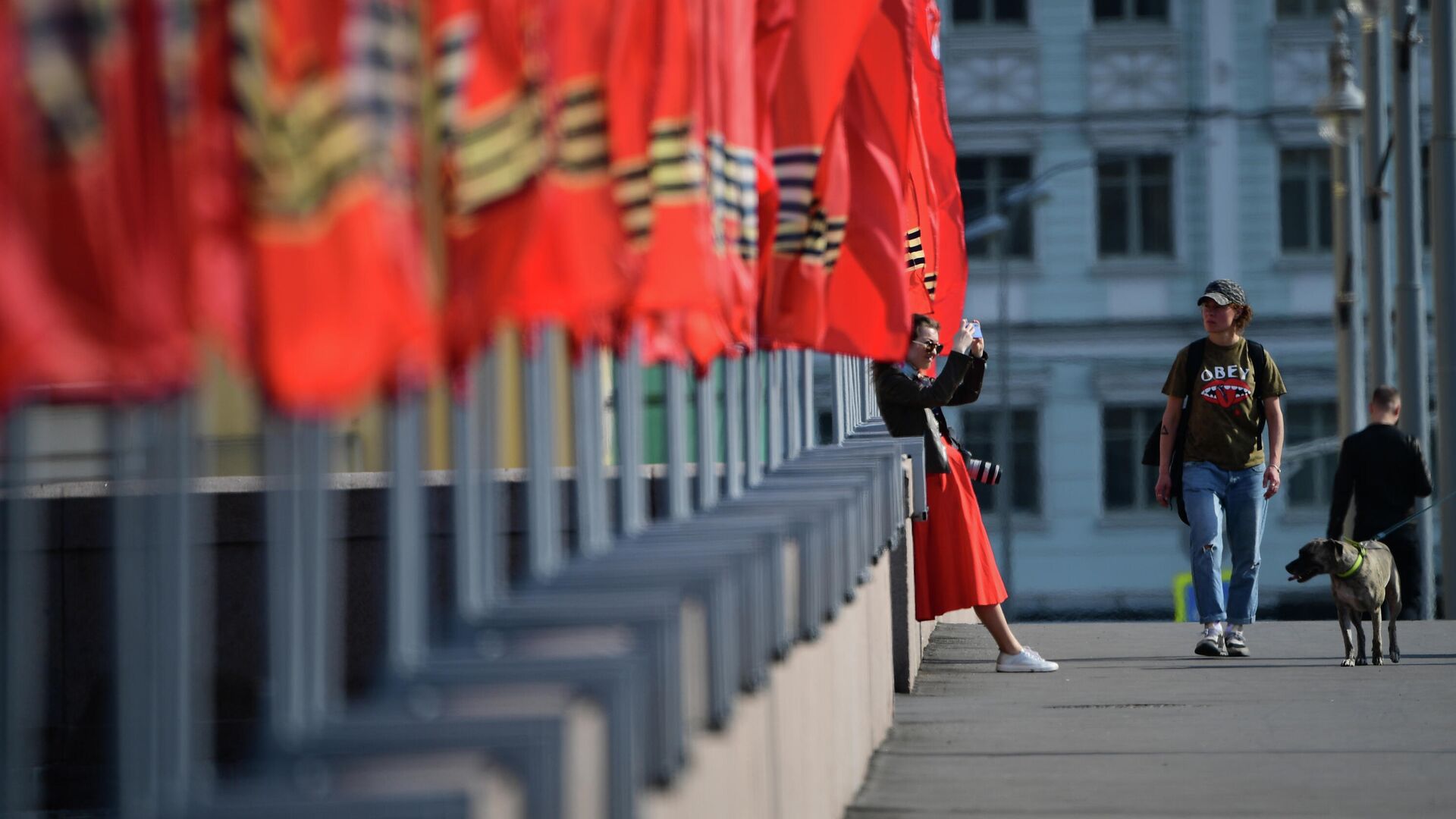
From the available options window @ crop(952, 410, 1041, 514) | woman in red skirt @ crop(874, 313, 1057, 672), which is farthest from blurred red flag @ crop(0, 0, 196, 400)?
window @ crop(952, 410, 1041, 514)

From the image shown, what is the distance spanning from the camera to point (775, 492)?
6.44m

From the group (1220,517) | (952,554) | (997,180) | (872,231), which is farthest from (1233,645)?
(997,180)

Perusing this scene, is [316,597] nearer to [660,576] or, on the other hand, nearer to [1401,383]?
[660,576]

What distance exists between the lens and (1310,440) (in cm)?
4112

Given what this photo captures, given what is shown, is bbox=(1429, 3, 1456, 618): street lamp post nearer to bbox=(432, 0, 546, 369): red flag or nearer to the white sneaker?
the white sneaker

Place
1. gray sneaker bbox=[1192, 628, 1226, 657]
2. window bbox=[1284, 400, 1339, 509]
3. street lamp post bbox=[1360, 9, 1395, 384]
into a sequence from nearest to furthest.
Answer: gray sneaker bbox=[1192, 628, 1226, 657]
street lamp post bbox=[1360, 9, 1395, 384]
window bbox=[1284, 400, 1339, 509]

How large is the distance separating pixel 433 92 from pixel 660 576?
107 cm

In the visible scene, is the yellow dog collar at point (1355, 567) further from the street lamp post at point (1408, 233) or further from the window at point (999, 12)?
the window at point (999, 12)

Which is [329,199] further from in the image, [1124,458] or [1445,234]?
[1124,458]

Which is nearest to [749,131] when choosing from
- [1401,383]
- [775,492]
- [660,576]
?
[775,492]

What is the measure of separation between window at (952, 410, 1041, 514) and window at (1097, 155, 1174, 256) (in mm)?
3281

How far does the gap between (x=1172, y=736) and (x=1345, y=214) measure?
18615 millimetres

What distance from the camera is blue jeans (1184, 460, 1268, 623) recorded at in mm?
11883

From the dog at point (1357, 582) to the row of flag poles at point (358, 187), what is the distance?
6.77 meters
